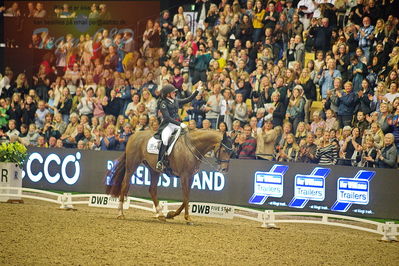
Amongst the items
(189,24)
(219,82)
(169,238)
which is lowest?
(169,238)

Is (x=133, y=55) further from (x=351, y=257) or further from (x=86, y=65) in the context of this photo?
(x=351, y=257)

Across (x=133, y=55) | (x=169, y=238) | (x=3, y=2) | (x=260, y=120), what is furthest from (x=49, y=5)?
(x=169, y=238)

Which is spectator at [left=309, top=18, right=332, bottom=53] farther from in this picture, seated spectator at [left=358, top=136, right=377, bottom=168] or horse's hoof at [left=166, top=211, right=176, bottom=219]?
horse's hoof at [left=166, top=211, right=176, bottom=219]

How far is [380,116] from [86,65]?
1123 centimetres

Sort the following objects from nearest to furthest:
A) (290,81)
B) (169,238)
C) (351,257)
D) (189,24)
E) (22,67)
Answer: (351,257)
(169,238)
(290,81)
(189,24)
(22,67)

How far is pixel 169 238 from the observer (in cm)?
1378

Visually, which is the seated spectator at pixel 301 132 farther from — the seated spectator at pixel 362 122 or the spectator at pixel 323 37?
the spectator at pixel 323 37

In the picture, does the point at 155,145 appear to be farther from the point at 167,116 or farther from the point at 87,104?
the point at 87,104

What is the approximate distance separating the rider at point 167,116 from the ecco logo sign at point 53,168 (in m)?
5.95

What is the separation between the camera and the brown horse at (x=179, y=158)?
52.9 ft

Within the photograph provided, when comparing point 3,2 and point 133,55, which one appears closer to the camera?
point 133,55

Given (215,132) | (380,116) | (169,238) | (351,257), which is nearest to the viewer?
(351,257)

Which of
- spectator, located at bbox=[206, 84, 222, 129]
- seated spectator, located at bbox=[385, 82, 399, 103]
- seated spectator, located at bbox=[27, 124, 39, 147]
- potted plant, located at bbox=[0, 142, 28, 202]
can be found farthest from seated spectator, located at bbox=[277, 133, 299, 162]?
seated spectator, located at bbox=[27, 124, 39, 147]

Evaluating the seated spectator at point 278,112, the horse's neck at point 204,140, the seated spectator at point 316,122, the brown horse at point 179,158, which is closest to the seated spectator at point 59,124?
the brown horse at point 179,158
